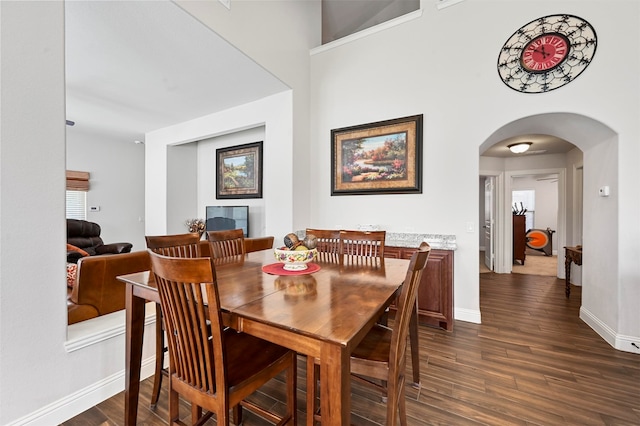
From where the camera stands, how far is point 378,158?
141 inches

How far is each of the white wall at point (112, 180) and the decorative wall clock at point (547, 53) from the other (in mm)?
7221

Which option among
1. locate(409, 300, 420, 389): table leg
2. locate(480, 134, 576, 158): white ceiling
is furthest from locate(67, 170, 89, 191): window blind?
locate(480, 134, 576, 158): white ceiling

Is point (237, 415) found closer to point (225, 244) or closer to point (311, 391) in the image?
point (311, 391)

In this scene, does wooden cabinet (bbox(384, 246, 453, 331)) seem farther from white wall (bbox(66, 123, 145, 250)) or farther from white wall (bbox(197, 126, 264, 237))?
white wall (bbox(66, 123, 145, 250))

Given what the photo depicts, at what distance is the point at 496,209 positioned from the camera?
5.32 meters

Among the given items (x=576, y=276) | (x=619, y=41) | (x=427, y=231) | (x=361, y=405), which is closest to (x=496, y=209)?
(x=576, y=276)

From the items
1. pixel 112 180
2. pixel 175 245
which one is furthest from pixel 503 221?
pixel 112 180

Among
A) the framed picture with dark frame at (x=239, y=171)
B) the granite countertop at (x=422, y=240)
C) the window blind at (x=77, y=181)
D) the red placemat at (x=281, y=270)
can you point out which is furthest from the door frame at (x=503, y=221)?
the window blind at (x=77, y=181)

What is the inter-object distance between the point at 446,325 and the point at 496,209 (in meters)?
3.52

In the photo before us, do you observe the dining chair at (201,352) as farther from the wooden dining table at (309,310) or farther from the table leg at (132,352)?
the table leg at (132,352)

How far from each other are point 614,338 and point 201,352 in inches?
135

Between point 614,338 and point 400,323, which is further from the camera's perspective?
point 614,338

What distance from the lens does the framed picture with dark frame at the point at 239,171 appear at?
15.4ft

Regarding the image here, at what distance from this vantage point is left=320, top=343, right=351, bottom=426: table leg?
2.92 feet
